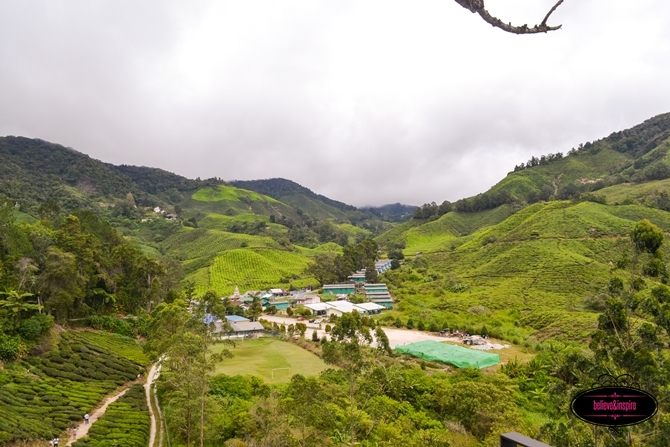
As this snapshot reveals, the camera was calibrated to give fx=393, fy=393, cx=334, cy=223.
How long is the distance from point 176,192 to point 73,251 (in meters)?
150

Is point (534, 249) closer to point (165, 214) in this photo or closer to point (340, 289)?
point (340, 289)

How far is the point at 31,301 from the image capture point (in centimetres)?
3075

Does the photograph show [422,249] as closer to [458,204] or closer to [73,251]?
[458,204]

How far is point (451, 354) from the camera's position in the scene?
2838 cm

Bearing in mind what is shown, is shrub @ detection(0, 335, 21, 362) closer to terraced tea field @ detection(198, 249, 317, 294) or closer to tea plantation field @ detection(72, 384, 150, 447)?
tea plantation field @ detection(72, 384, 150, 447)

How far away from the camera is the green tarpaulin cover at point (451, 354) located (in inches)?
1056

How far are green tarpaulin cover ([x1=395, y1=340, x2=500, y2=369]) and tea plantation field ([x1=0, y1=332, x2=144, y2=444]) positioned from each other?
66.1 feet

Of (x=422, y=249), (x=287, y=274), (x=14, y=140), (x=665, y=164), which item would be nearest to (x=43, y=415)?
(x=287, y=274)

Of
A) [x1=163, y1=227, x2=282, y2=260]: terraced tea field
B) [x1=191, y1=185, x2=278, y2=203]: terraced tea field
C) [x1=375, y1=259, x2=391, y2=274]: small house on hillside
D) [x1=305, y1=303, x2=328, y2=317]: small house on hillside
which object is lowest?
[x1=305, y1=303, x2=328, y2=317]: small house on hillside

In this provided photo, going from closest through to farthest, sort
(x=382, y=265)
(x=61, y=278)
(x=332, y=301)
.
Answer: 1. (x=61, y=278)
2. (x=332, y=301)
3. (x=382, y=265)

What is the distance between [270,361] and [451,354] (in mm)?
13709

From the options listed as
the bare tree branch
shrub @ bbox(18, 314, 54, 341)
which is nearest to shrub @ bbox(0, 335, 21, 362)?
shrub @ bbox(18, 314, 54, 341)

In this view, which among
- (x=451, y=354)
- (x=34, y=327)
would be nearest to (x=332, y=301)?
(x=451, y=354)

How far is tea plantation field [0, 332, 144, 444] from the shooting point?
17.4 metres
